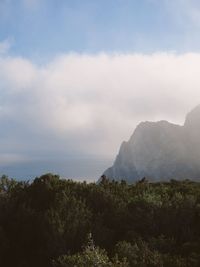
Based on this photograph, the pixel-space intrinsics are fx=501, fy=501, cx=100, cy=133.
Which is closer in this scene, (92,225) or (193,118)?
(92,225)

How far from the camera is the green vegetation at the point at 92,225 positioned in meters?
21.2

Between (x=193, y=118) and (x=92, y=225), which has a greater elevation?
(x=193, y=118)

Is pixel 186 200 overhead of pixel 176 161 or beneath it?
beneath

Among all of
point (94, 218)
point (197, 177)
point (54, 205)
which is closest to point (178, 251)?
point (94, 218)

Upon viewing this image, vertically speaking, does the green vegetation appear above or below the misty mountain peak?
below

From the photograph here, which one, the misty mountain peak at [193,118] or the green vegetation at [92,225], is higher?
the misty mountain peak at [193,118]

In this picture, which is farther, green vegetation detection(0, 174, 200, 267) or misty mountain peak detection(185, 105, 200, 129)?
misty mountain peak detection(185, 105, 200, 129)

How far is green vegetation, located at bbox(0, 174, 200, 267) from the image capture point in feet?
69.4

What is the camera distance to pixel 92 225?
79.2 feet

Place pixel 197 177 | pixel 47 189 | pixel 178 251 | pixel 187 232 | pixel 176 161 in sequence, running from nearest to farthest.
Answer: pixel 178 251 → pixel 187 232 → pixel 47 189 → pixel 197 177 → pixel 176 161

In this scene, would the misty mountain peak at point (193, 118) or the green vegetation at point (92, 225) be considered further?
the misty mountain peak at point (193, 118)

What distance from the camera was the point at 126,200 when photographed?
28.6 meters

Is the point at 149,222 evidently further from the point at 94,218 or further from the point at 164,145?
the point at 164,145

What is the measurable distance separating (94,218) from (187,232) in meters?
4.66
